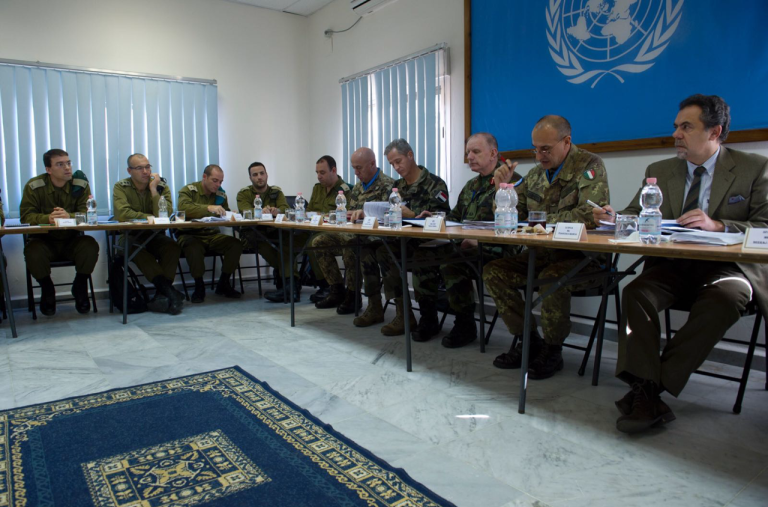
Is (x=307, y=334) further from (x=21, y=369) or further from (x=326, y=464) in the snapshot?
(x=326, y=464)

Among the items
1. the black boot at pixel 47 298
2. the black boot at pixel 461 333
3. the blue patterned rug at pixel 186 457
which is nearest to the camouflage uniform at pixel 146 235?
the black boot at pixel 47 298

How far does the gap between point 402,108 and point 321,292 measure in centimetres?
173

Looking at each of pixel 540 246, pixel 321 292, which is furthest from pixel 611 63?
pixel 321 292

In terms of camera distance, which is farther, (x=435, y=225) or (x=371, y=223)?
(x=371, y=223)

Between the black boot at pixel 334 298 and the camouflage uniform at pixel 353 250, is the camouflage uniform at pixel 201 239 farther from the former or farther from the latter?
the black boot at pixel 334 298

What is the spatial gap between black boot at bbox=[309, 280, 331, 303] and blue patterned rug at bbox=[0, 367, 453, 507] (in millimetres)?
2147

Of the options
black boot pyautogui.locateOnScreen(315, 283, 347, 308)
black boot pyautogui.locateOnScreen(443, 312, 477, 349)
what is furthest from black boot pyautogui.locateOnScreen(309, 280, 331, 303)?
black boot pyautogui.locateOnScreen(443, 312, 477, 349)

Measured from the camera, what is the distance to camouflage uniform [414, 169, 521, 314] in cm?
300

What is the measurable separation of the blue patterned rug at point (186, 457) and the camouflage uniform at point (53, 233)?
2.08 m

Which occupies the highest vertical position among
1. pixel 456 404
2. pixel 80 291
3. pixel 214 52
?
pixel 214 52

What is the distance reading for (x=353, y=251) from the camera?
3877 millimetres

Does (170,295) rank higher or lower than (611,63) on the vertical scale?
lower

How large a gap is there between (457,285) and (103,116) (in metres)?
3.55

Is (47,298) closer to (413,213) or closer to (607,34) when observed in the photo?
(413,213)
